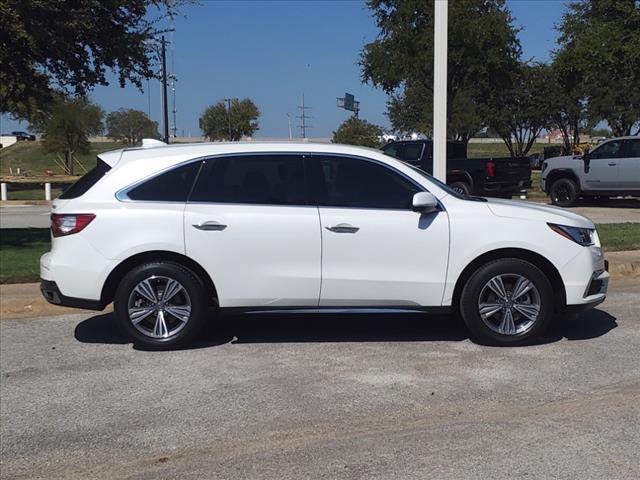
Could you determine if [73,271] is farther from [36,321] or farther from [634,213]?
[634,213]

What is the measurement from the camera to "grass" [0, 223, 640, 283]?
859 cm

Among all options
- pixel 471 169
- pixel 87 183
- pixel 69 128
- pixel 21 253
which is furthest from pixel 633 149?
pixel 69 128

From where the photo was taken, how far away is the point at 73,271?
589cm

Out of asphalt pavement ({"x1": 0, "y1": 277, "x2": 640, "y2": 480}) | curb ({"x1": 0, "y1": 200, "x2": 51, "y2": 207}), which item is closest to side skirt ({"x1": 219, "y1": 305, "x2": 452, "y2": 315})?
asphalt pavement ({"x1": 0, "y1": 277, "x2": 640, "y2": 480})

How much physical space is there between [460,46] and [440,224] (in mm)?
20134

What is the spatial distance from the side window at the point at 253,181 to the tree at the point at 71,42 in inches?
263

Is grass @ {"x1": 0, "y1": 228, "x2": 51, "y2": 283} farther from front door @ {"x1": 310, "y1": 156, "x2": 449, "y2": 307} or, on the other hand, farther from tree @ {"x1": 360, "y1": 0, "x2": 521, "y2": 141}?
tree @ {"x1": 360, "y1": 0, "x2": 521, "y2": 141}

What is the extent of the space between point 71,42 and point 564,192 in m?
13.3

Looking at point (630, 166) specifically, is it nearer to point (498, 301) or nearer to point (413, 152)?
point (413, 152)

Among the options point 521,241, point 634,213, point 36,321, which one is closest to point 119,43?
point 36,321

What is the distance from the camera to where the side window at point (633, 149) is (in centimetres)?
1836

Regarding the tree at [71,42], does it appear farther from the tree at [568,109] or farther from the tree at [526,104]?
the tree at [526,104]

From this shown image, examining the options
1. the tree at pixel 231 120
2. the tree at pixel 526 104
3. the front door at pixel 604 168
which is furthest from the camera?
the tree at pixel 231 120

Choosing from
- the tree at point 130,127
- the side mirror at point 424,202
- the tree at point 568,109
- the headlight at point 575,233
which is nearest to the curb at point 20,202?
the side mirror at point 424,202
